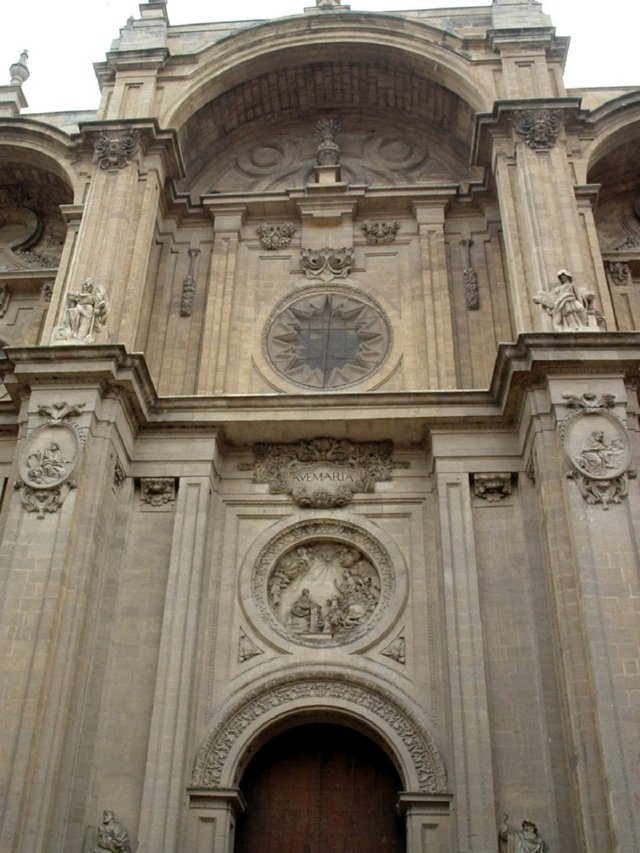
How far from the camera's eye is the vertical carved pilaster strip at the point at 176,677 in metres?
11.4

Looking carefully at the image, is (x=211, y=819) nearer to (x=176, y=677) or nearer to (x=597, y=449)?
(x=176, y=677)

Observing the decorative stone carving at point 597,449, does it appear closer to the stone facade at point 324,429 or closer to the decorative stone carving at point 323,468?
the stone facade at point 324,429

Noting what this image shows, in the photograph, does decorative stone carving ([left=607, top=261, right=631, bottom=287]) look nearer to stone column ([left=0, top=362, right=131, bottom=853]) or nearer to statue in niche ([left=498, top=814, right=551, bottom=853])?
stone column ([left=0, top=362, right=131, bottom=853])

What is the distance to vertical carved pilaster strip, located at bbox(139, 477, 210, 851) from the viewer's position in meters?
11.4

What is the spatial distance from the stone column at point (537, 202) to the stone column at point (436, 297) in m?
1.29

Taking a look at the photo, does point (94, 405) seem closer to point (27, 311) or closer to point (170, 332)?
point (170, 332)

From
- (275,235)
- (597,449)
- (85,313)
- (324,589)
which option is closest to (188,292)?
(275,235)

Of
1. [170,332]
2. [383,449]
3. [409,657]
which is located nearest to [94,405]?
[170,332]

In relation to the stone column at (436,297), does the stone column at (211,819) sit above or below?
below

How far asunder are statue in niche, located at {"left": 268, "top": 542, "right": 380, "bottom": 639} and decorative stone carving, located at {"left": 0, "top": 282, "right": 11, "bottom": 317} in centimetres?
803

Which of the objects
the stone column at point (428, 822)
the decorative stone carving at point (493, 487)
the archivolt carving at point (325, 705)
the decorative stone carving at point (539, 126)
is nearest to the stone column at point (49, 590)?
the archivolt carving at point (325, 705)

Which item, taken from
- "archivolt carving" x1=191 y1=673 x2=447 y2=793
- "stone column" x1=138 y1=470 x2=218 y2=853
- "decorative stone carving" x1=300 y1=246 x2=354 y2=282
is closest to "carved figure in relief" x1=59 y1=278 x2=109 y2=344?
"stone column" x1=138 y1=470 x2=218 y2=853

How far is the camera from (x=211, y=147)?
754 inches

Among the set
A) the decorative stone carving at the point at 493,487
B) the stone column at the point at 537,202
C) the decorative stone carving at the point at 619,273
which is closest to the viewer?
the decorative stone carving at the point at 493,487
